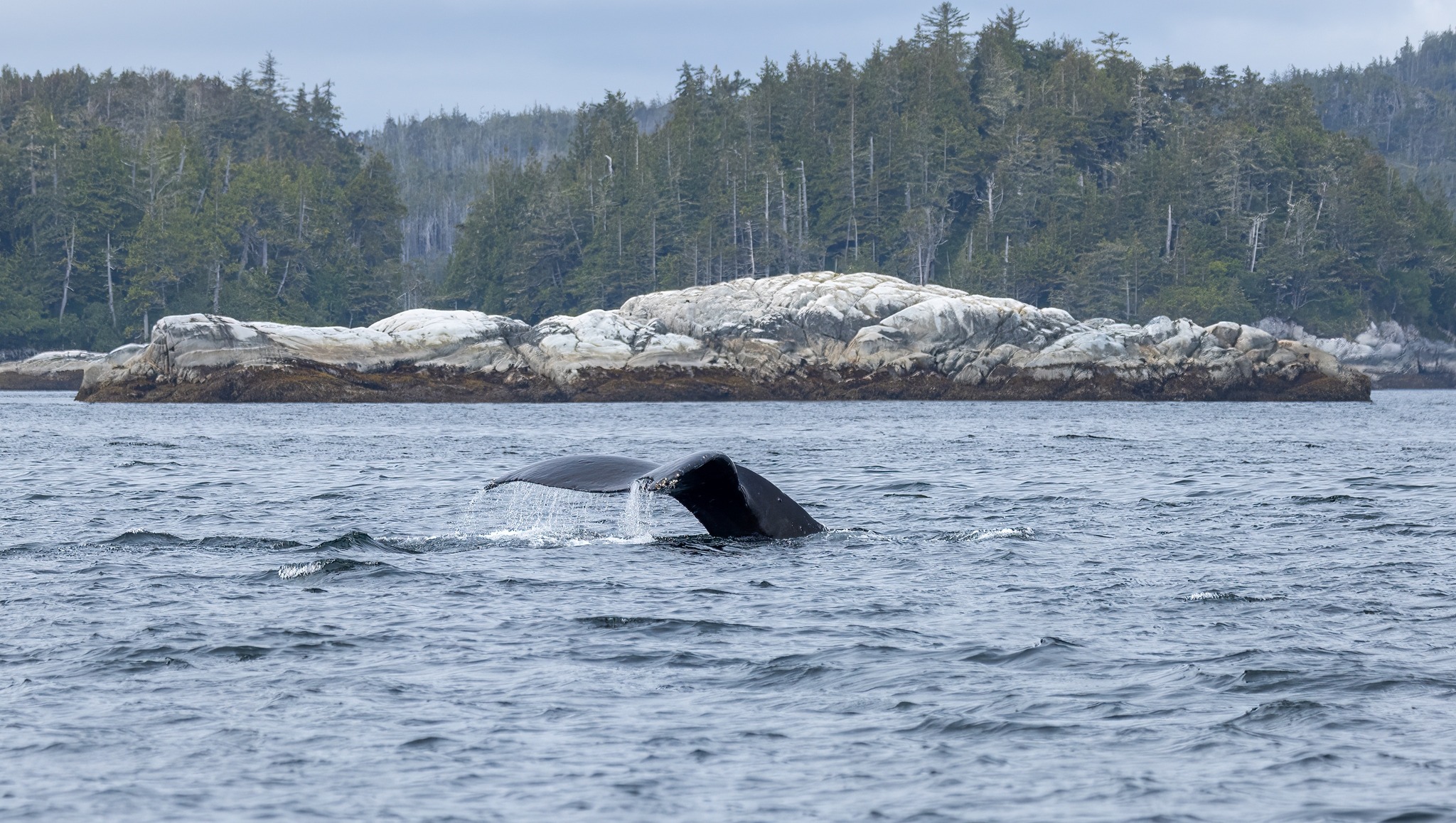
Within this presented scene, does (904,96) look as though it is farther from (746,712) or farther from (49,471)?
(746,712)

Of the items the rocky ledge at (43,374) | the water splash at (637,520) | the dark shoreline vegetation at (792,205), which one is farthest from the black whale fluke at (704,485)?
the dark shoreline vegetation at (792,205)

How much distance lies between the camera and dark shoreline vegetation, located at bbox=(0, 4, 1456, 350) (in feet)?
336

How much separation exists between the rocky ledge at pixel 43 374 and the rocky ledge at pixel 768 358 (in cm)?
1565

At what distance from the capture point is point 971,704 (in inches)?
342

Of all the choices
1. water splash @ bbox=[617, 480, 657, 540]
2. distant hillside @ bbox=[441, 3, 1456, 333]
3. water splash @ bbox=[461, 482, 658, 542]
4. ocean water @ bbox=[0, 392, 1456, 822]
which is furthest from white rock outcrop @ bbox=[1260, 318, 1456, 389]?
water splash @ bbox=[617, 480, 657, 540]

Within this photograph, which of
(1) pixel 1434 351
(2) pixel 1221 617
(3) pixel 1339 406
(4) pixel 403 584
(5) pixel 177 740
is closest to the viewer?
(5) pixel 177 740

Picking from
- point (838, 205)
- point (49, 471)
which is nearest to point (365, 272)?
point (838, 205)

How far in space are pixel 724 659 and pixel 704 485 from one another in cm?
347

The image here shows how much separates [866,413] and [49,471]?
33392 millimetres

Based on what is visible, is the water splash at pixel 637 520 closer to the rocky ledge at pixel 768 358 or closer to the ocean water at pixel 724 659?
the ocean water at pixel 724 659

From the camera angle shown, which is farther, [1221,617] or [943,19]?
[943,19]

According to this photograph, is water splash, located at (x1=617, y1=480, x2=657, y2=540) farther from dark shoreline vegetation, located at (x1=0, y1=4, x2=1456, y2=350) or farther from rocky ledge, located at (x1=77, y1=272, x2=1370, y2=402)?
dark shoreline vegetation, located at (x1=0, y1=4, x2=1456, y2=350)

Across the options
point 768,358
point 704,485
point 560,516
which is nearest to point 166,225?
point 768,358

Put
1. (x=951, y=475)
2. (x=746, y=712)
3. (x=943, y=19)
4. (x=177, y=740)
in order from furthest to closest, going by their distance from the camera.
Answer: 1. (x=943, y=19)
2. (x=951, y=475)
3. (x=746, y=712)
4. (x=177, y=740)
